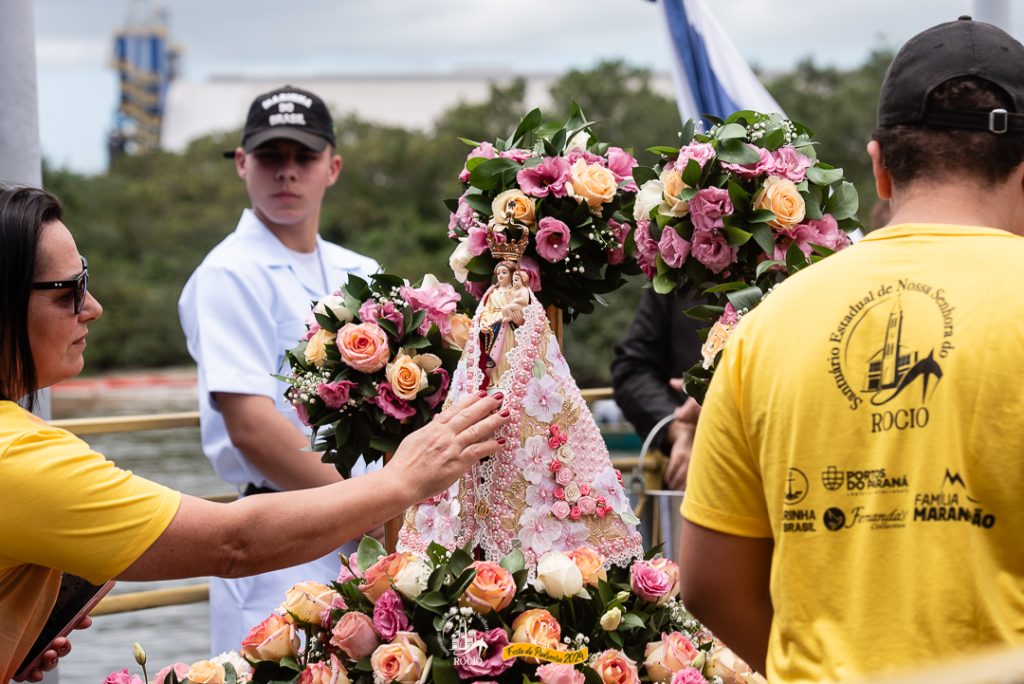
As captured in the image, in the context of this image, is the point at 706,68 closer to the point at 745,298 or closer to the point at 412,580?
the point at 745,298

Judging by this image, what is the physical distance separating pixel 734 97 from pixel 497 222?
2.49 metres

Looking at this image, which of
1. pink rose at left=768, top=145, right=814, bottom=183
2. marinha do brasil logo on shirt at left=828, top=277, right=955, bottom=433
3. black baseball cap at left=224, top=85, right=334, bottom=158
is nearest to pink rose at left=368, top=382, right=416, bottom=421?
pink rose at left=768, top=145, right=814, bottom=183

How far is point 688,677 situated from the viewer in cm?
219

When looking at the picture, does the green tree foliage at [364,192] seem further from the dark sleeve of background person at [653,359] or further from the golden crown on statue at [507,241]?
the golden crown on statue at [507,241]

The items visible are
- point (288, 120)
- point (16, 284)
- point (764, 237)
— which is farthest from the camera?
point (288, 120)

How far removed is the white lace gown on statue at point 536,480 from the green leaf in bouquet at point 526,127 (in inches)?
16.9

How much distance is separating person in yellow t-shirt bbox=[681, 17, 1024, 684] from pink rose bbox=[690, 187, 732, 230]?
32.1 inches

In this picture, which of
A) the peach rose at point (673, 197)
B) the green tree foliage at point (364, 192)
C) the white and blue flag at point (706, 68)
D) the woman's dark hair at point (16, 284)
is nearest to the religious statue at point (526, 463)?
the peach rose at point (673, 197)

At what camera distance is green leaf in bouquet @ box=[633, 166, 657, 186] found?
2637 millimetres

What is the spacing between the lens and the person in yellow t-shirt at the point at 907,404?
1490 millimetres

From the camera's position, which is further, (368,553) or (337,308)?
(337,308)

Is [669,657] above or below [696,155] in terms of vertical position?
below

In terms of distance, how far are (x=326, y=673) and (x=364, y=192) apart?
95.6 ft

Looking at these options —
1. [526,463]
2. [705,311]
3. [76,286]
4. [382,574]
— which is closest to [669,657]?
[526,463]
